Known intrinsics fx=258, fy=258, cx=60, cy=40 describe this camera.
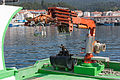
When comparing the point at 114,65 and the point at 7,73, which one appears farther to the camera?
the point at 114,65

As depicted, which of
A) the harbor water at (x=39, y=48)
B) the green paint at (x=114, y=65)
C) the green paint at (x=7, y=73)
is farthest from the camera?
the harbor water at (x=39, y=48)

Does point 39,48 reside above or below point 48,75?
below

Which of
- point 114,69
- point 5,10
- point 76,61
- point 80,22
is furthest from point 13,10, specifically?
point 114,69

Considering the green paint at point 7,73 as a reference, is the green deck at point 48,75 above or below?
below

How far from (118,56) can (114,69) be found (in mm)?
18005

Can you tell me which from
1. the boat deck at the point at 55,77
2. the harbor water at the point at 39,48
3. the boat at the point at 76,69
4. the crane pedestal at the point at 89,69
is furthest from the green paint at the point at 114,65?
the harbor water at the point at 39,48

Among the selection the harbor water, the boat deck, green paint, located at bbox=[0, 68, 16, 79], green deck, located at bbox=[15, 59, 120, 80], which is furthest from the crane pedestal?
green paint, located at bbox=[0, 68, 16, 79]

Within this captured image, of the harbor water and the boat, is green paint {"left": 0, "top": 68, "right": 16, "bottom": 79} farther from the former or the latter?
the boat

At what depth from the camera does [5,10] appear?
899cm

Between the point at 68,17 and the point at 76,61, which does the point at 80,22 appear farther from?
the point at 76,61

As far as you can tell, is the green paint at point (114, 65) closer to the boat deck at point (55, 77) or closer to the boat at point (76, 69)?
the boat at point (76, 69)

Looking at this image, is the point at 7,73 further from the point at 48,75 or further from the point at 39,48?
the point at 39,48

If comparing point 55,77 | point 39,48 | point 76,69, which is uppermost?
point 76,69

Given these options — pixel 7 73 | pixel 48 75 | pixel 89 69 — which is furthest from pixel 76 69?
pixel 7 73
